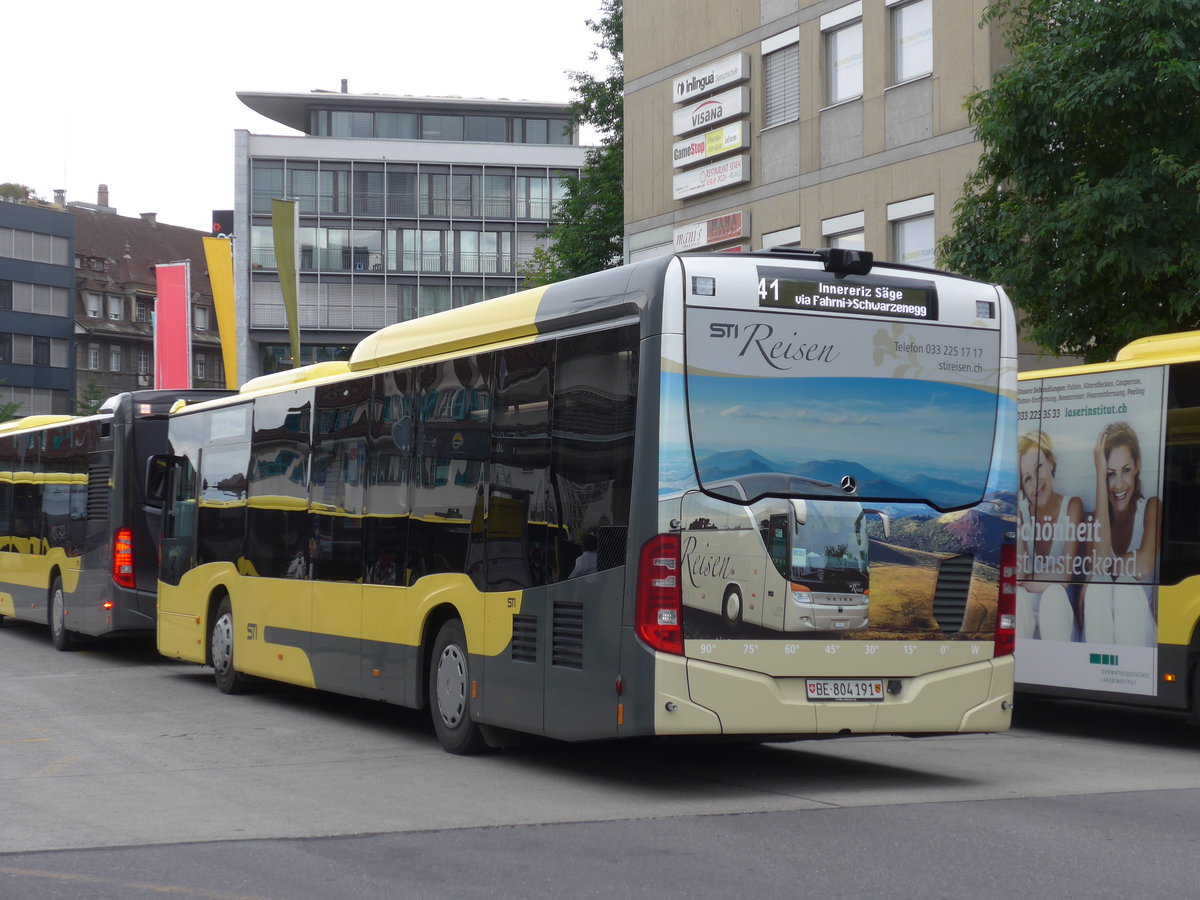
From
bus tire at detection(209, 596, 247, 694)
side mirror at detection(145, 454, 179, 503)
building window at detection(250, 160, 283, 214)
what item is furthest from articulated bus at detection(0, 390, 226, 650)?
building window at detection(250, 160, 283, 214)

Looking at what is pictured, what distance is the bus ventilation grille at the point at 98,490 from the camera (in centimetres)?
2006

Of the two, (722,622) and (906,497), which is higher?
(906,497)

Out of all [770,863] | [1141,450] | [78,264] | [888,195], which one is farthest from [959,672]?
[78,264]

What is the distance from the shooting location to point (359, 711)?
14.6 m

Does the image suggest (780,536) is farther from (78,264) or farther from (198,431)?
(78,264)

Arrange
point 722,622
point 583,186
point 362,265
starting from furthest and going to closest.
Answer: point 362,265 < point 583,186 < point 722,622

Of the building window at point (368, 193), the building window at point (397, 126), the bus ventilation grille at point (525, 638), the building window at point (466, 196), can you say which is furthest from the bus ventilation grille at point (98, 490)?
the building window at point (397, 126)

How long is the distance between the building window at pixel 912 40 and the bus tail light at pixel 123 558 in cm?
1555

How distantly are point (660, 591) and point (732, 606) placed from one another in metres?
0.44

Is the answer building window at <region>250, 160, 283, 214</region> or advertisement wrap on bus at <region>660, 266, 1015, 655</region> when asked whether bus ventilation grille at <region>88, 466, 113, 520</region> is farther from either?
building window at <region>250, 160, 283, 214</region>

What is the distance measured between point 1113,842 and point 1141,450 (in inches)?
209

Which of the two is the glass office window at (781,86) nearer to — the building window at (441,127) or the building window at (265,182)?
the building window at (265,182)

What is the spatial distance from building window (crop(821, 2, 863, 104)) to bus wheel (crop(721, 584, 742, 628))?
2188cm

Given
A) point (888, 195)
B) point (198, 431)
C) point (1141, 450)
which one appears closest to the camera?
point (1141, 450)
